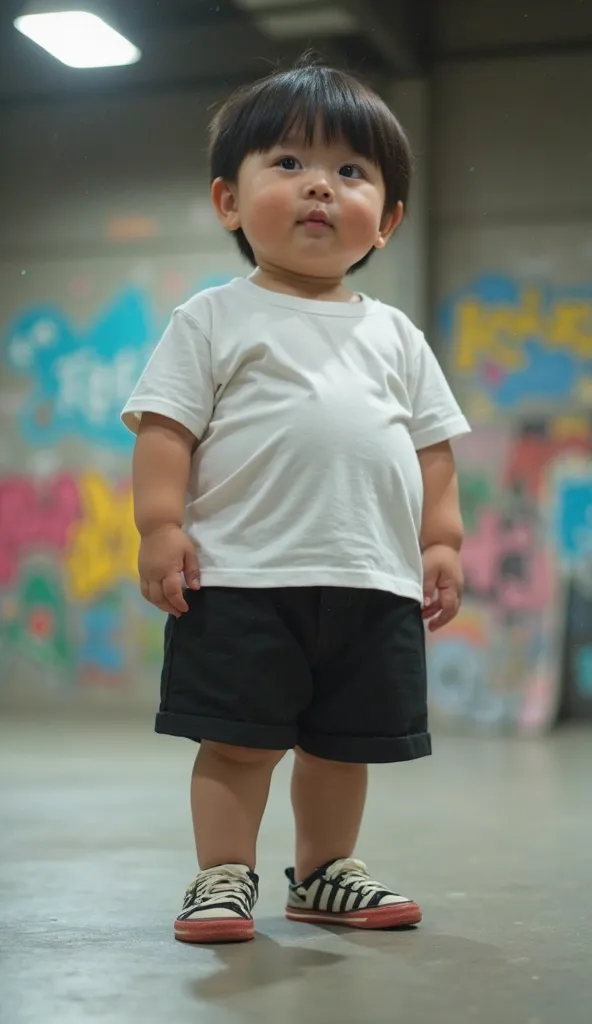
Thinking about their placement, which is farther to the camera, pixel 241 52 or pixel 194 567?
pixel 241 52

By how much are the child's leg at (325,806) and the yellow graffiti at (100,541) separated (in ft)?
7.61

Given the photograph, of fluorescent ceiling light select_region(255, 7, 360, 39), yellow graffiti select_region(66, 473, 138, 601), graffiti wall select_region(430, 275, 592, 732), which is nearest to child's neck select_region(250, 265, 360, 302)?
fluorescent ceiling light select_region(255, 7, 360, 39)

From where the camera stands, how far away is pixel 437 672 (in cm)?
328

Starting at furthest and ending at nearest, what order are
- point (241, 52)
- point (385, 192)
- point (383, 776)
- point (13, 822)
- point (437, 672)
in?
1. point (437, 672)
2. point (241, 52)
3. point (383, 776)
4. point (13, 822)
5. point (385, 192)

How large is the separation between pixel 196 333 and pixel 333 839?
475 millimetres

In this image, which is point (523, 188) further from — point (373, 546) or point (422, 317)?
point (373, 546)

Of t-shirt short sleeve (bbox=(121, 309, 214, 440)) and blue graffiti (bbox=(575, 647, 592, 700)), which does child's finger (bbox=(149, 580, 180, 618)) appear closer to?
t-shirt short sleeve (bbox=(121, 309, 214, 440))

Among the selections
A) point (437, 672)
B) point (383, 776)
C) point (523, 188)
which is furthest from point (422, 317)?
point (383, 776)

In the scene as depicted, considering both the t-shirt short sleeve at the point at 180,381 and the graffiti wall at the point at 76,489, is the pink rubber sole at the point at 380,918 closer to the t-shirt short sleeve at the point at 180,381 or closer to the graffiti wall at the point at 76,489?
the t-shirt short sleeve at the point at 180,381

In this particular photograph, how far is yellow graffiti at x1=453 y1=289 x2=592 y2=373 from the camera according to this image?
335 centimetres

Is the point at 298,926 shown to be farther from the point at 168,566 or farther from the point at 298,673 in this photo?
the point at 168,566

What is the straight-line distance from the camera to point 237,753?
1130 millimetres

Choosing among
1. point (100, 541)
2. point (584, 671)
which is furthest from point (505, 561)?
point (100, 541)

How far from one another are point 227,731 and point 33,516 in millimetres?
2601
